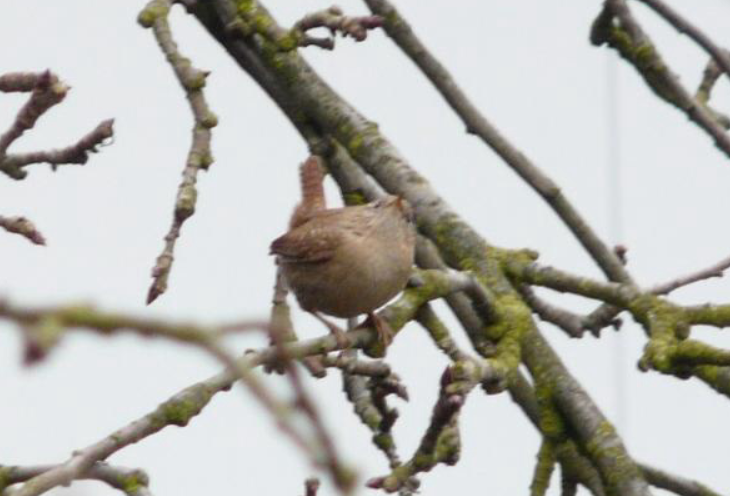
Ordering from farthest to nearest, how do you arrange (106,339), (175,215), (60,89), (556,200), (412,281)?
(556,200)
(412,281)
(175,215)
(60,89)
(106,339)

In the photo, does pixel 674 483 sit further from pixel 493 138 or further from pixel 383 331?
pixel 493 138

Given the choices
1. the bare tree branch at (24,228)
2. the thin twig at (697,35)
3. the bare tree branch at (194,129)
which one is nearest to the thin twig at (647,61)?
the thin twig at (697,35)

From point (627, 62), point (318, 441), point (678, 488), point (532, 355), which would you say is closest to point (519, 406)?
point (532, 355)

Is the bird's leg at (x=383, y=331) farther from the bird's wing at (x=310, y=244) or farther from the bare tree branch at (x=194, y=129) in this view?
the bare tree branch at (x=194, y=129)

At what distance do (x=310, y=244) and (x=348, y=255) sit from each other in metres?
0.13

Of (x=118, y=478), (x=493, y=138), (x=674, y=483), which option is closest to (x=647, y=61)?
(x=493, y=138)

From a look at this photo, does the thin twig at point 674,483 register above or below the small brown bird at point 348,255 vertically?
below

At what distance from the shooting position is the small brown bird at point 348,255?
3.97 metres

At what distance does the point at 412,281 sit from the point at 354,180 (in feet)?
3.83

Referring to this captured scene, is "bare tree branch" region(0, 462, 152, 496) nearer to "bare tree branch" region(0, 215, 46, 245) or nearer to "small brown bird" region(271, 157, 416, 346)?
"bare tree branch" region(0, 215, 46, 245)

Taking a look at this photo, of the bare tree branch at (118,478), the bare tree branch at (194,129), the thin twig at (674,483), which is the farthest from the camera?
the thin twig at (674,483)

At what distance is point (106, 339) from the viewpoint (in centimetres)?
77

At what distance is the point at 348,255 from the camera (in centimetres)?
427

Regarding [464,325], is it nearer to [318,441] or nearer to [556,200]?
[556,200]
